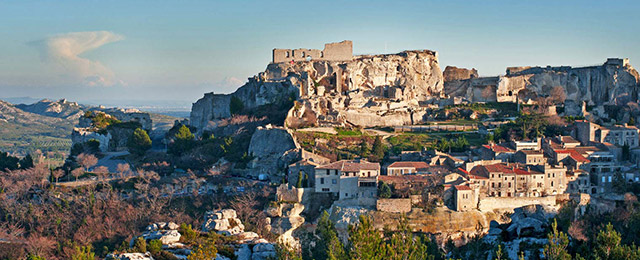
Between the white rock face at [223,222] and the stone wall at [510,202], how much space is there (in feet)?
43.4

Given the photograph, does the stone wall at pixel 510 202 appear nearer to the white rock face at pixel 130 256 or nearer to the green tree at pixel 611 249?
the green tree at pixel 611 249

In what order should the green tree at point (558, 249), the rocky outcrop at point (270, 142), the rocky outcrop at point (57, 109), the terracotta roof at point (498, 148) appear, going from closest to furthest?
the green tree at point (558, 249)
the terracotta roof at point (498, 148)
the rocky outcrop at point (270, 142)
the rocky outcrop at point (57, 109)

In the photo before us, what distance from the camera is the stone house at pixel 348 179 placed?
36.7m

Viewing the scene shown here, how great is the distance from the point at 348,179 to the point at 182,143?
60.5 feet

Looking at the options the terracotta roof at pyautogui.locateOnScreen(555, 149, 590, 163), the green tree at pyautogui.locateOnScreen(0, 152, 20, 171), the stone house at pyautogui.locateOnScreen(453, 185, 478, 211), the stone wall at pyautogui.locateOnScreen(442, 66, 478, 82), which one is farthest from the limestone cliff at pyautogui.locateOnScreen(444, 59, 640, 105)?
the green tree at pyautogui.locateOnScreen(0, 152, 20, 171)

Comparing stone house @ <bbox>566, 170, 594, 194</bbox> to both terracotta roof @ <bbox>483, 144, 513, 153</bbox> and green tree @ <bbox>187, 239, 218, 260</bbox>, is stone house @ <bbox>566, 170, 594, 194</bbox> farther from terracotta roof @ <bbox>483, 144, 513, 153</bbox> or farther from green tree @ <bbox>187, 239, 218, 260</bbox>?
green tree @ <bbox>187, 239, 218, 260</bbox>

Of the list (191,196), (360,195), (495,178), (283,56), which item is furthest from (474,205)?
(283,56)

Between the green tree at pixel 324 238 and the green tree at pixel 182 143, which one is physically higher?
the green tree at pixel 182 143

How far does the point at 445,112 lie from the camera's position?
55.2 m

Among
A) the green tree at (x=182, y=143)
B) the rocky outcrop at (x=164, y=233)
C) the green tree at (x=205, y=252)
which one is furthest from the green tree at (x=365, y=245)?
the green tree at (x=182, y=143)

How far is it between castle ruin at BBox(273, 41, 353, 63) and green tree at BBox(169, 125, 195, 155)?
10488mm

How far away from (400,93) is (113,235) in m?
28.5

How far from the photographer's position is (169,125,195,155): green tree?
50.5 meters

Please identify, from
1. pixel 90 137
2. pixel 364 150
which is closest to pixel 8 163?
pixel 90 137
